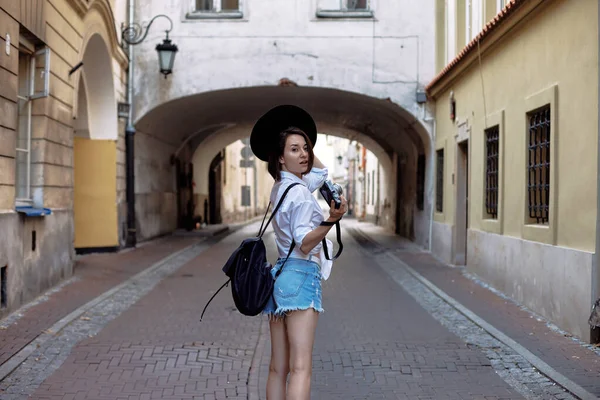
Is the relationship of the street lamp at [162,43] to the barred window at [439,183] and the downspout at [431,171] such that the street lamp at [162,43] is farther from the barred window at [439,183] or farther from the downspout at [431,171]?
the barred window at [439,183]

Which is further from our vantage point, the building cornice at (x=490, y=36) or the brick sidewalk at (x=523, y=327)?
the building cornice at (x=490, y=36)

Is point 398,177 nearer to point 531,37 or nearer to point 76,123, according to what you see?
Result: point 76,123

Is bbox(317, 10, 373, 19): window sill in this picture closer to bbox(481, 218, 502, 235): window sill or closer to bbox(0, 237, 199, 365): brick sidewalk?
bbox(0, 237, 199, 365): brick sidewalk

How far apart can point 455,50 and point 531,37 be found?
5.37m

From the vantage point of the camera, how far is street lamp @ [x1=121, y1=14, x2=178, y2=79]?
1516 centimetres

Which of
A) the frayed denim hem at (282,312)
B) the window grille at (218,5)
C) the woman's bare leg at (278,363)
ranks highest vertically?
the window grille at (218,5)

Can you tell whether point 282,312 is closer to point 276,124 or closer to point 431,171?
point 276,124

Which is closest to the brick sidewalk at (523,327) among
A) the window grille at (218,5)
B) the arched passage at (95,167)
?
the arched passage at (95,167)

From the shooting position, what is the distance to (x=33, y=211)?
8.63 meters

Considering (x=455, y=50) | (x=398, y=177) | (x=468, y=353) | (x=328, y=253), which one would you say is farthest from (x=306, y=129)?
(x=398, y=177)

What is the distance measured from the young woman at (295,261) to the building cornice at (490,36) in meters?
5.86

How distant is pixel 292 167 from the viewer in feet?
11.4

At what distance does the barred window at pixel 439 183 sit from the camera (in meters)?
15.3

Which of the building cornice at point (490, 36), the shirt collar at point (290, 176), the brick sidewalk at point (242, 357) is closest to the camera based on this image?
the shirt collar at point (290, 176)
